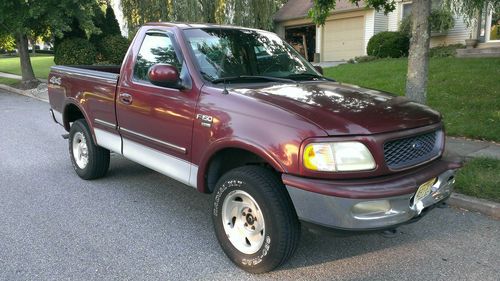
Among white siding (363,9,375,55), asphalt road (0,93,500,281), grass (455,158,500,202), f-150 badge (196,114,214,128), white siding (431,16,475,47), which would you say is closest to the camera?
asphalt road (0,93,500,281)

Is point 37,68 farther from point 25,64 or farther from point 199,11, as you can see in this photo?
point 199,11

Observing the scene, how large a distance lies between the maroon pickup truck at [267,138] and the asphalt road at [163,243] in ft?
1.55

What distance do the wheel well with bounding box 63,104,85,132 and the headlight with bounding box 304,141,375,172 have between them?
4.01m

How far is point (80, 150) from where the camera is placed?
5957 millimetres

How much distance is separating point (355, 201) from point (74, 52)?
53.8ft

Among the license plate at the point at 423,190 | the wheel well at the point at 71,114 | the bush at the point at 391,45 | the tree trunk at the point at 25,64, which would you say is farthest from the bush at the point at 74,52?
the license plate at the point at 423,190

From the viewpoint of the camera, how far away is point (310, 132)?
9.78 feet

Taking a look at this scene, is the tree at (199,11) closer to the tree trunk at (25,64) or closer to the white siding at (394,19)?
the tree trunk at (25,64)

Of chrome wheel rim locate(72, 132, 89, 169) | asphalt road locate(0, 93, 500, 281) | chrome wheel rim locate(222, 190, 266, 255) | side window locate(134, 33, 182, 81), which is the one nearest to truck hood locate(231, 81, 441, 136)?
chrome wheel rim locate(222, 190, 266, 255)

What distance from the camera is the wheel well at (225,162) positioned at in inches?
141

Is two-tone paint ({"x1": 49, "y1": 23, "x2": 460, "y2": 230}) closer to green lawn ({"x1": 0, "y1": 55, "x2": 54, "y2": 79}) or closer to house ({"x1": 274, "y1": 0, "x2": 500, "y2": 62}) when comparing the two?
green lawn ({"x1": 0, "y1": 55, "x2": 54, "y2": 79})

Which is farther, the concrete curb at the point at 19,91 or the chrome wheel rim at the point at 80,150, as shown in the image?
the concrete curb at the point at 19,91

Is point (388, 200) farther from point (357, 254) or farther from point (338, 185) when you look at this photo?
point (357, 254)

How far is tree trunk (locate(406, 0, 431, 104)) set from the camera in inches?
233
